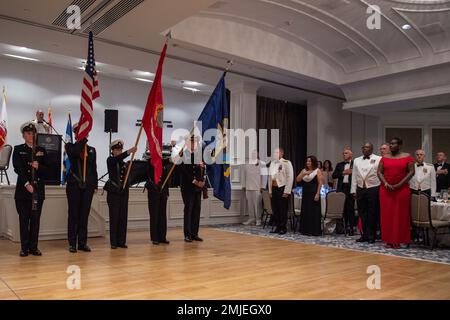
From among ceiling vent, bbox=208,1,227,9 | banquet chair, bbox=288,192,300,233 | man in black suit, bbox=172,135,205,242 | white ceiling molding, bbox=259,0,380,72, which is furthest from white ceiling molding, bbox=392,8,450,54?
man in black suit, bbox=172,135,205,242

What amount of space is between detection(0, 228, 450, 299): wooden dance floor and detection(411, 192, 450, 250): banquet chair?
3.33ft

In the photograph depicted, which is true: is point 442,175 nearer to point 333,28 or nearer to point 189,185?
point 333,28

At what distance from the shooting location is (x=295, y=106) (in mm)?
13070

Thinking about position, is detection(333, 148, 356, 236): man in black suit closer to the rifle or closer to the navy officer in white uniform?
the navy officer in white uniform

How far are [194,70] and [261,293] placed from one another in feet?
21.7

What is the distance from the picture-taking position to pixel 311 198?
24.5 ft

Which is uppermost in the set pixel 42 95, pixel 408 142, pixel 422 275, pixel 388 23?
pixel 388 23

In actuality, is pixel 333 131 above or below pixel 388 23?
below

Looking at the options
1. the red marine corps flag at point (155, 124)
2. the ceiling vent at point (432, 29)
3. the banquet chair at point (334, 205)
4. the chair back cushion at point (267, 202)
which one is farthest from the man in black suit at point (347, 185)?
the red marine corps flag at point (155, 124)

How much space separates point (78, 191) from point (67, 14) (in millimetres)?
2760

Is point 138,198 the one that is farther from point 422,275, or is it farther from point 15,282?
point 422,275

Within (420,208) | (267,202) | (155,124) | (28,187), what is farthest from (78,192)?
(420,208)

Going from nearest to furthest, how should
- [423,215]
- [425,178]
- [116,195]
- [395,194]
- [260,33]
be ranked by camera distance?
[116,195]
[423,215]
[395,194]
[425,178]
[260,33]
